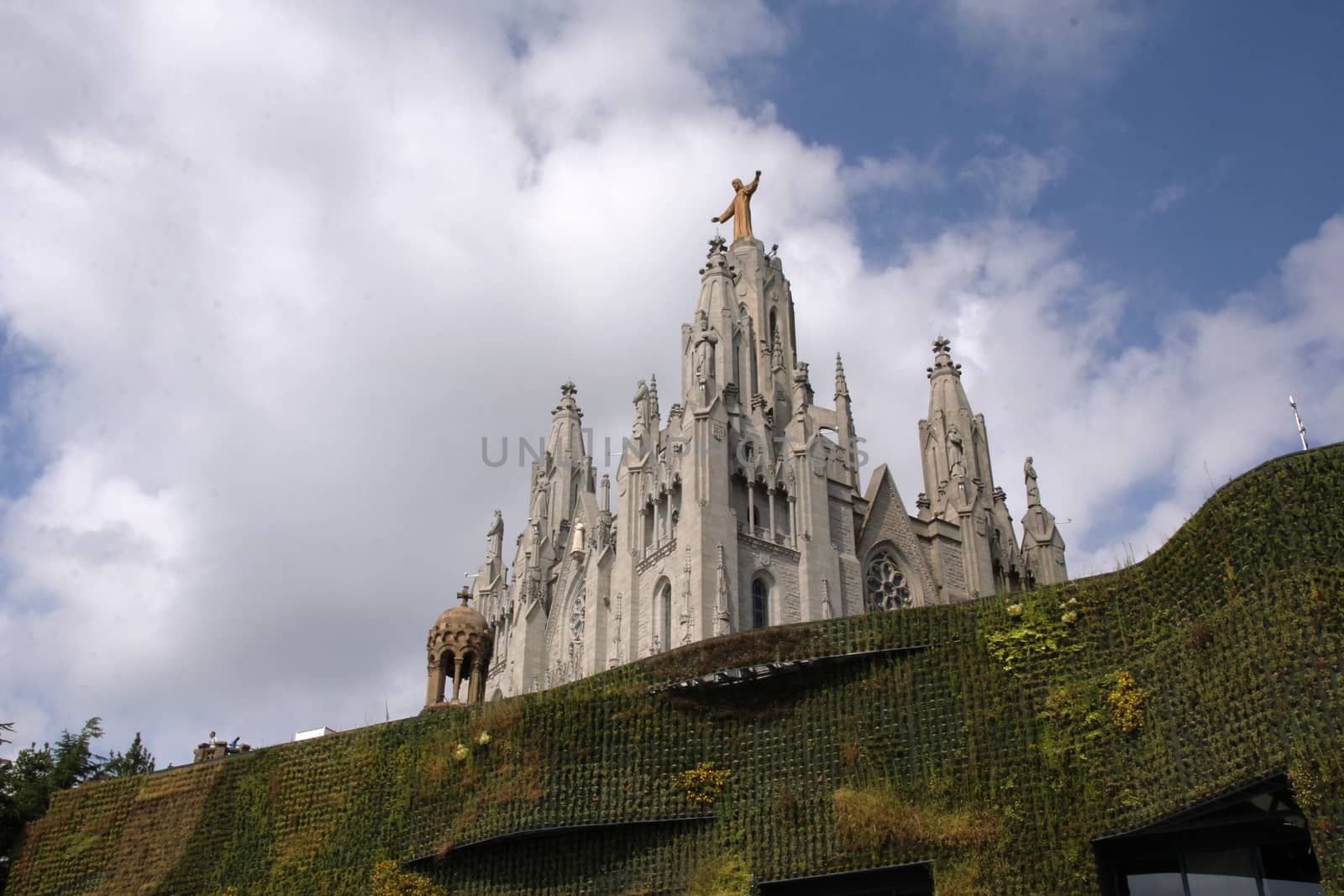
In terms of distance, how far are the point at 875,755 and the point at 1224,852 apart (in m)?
5.37

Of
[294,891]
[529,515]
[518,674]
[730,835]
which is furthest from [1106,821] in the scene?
[529,515]

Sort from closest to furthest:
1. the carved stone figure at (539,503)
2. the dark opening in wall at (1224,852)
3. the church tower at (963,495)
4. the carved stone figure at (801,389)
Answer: the dark opening in wall at (1224,852), the carved stone figure at (801,389), the church tower at (963,495), the carved stone figure at (539,503)

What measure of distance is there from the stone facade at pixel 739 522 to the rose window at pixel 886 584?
0.05 meters

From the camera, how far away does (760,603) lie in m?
37.0

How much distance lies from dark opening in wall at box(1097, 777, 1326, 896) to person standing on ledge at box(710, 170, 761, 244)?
36984mm

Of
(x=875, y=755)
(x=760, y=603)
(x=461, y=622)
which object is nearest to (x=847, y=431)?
(x=760, y=603)

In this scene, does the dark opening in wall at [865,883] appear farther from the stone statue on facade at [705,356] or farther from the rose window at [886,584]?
the rose window at [886,584]

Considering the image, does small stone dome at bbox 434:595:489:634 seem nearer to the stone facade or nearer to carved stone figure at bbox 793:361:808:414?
the stone facade

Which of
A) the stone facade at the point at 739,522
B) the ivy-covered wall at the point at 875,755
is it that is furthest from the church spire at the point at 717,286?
the ivy-covered wall at the point at 875,755

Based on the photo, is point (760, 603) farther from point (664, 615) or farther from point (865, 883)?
point (865, 883)

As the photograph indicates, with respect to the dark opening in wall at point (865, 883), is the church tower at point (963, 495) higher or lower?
higher

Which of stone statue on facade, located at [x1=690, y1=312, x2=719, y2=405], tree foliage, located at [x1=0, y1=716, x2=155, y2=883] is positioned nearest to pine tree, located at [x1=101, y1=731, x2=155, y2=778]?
tree foliage, located at [x1=0, y1=716, x2=155, y2=883]

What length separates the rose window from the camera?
41.4m

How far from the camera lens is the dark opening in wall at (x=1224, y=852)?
1745 centimetres
